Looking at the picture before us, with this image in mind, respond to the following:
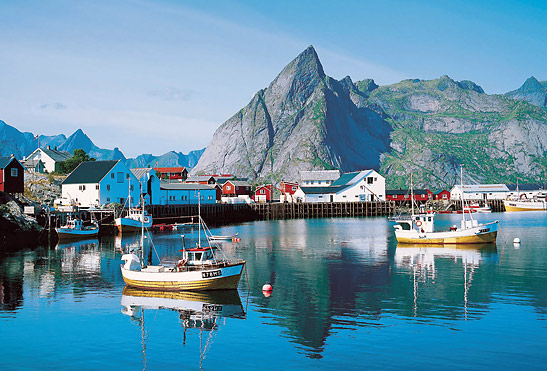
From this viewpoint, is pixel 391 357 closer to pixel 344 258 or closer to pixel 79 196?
pixel 344 258

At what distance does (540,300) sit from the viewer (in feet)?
103

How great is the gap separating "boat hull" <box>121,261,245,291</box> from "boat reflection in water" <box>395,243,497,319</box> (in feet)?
39.7

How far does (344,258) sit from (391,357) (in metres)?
30.0

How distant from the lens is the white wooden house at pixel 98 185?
94875 millimetres

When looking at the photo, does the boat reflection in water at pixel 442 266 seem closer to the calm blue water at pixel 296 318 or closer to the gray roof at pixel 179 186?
the calm blue water at pixel 296 318

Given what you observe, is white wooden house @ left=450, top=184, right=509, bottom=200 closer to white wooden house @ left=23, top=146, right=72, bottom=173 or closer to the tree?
the tree

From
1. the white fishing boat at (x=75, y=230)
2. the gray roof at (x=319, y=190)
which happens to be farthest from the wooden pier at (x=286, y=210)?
the white fishing boat at (x=75, y=230)

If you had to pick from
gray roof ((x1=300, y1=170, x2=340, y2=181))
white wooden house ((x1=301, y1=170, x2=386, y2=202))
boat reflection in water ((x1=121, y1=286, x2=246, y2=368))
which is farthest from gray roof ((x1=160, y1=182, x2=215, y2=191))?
boat reflection in water ((x1=121, y1=286, x2=246, y2=368))

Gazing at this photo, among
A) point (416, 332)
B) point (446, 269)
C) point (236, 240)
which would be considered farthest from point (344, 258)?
point (416, 332)

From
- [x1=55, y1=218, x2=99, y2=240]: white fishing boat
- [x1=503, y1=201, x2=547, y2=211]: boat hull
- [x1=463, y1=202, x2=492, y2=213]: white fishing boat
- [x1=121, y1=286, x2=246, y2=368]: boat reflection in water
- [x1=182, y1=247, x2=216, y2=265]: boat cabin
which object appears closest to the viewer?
[x1=121, y1=286, x2=246, y2=368]: boat reflection in water

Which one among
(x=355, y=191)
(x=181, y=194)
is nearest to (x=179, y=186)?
(x=181, y=194)

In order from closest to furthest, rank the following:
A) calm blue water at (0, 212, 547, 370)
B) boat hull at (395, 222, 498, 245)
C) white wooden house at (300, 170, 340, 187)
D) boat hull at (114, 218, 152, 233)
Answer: calm blue water at (0, 212, 547, 370) → boat hull at (395, 222, 498, 245) → boat hull at (114, 218, 152, 233) → white wooden house at (300, 170, 340, 187)

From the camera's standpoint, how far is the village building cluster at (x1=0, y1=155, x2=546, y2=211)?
94938 millimetres

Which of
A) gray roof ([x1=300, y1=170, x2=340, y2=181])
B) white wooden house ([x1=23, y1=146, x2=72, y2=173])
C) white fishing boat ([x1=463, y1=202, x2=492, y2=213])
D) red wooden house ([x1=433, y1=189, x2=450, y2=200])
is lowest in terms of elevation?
white fishing boat ([x1=463, y1=202, x2=492, y2=213])
